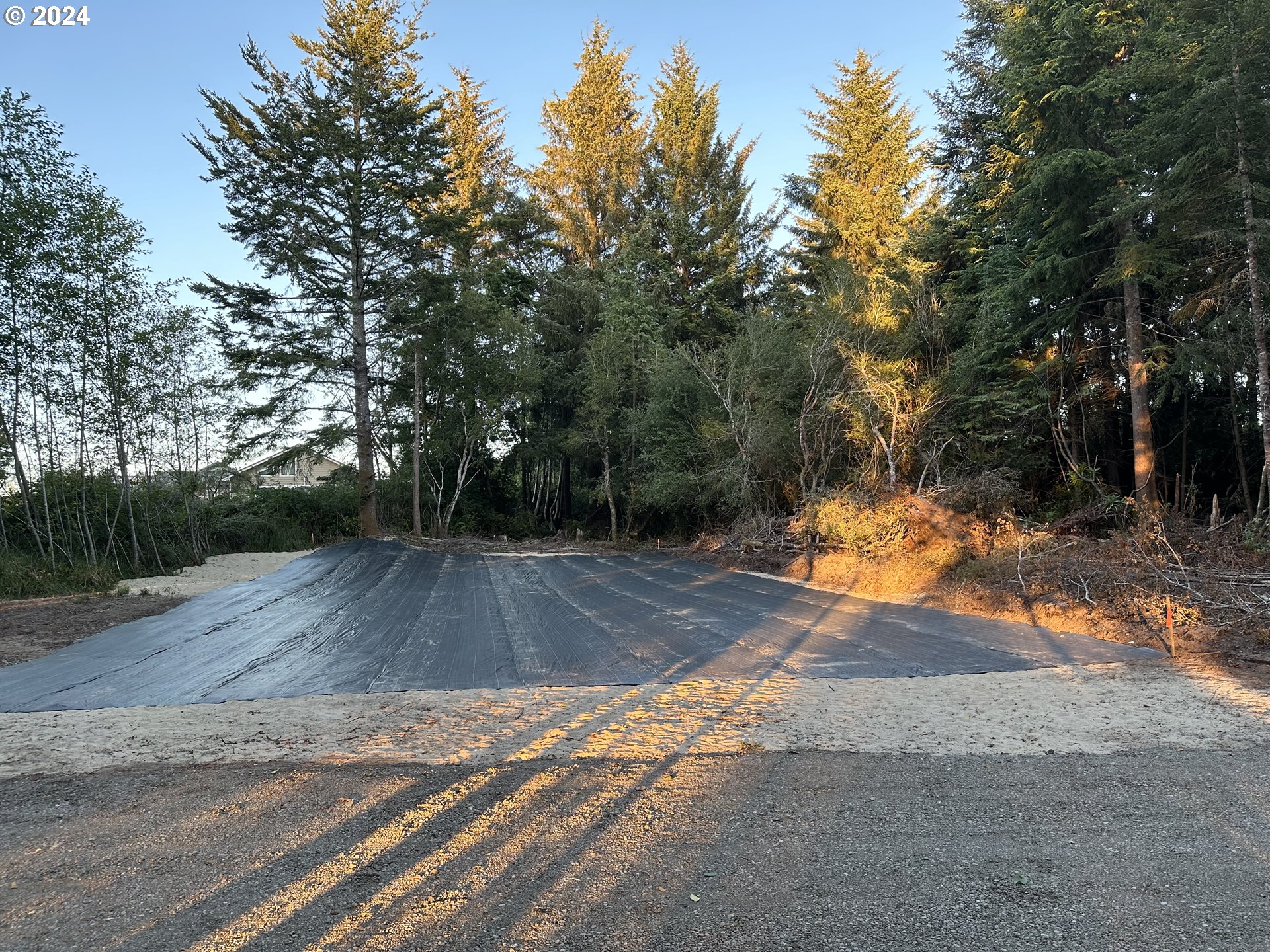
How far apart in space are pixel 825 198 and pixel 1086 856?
20.9 m

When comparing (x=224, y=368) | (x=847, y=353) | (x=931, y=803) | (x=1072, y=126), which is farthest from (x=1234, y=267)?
(x=224, y=368)

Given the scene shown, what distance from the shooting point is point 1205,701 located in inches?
167

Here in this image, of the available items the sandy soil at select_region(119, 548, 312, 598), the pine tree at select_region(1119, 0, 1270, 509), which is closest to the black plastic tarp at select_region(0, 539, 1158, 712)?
the sandy soil at select_region(119, 548, 312, 598)

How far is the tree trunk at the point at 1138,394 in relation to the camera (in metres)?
9.95

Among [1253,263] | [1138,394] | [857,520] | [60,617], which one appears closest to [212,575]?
[60,617]

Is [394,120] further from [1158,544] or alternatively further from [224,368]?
[1158,544]

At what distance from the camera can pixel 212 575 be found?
39.7 ft

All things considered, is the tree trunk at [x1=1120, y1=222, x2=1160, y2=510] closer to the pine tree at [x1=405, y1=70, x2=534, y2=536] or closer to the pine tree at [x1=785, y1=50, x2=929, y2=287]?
the pine tree at [x1=785, y1=50, x2=929, y2=287]

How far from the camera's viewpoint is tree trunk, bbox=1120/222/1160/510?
9.95 metres

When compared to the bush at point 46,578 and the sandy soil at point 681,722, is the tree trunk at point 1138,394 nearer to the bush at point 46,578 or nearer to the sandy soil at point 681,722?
the sandy soil at point 681,722

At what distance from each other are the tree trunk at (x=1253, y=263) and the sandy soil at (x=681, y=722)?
509 cm

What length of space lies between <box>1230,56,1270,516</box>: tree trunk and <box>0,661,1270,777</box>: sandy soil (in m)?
5.09

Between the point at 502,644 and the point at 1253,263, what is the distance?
30.7 feet

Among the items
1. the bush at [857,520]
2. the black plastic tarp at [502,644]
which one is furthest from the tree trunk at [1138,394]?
the black plastic tarp at [502,644]
